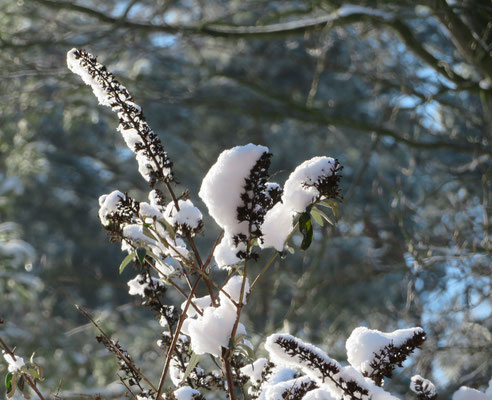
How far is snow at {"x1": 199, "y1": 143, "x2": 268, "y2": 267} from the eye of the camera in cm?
113

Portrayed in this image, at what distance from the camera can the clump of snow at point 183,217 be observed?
1.22 m

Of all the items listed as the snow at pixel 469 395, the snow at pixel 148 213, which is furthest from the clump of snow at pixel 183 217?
the snow at pixel 469 395

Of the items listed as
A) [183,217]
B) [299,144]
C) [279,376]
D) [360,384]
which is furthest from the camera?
[299,144]

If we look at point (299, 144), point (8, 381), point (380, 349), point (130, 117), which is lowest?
point (8, 381)

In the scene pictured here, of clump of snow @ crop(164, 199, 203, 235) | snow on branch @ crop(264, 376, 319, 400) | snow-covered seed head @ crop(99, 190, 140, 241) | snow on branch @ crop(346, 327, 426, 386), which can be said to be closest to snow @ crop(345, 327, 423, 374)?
snow on branch @ crop(346, 327, 426, 386)

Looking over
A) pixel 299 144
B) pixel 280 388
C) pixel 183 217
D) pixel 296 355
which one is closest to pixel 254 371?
pixel 280 388

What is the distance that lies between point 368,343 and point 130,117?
2.10 feet

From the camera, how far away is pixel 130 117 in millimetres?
1180

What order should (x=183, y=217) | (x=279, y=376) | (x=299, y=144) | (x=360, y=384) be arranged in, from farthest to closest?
(x=299, y=144) < (x=279, y=376) < (x=183, y=217) < (x=360, y=384)

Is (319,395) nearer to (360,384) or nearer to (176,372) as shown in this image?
(360,384)

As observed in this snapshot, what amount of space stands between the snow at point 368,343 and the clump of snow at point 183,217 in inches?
15.7

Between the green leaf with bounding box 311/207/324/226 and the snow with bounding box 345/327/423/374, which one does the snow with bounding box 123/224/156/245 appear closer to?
the green leaf with bounding box 311/207/324/226

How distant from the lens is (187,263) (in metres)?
1.18

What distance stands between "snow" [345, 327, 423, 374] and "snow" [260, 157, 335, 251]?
25cm
